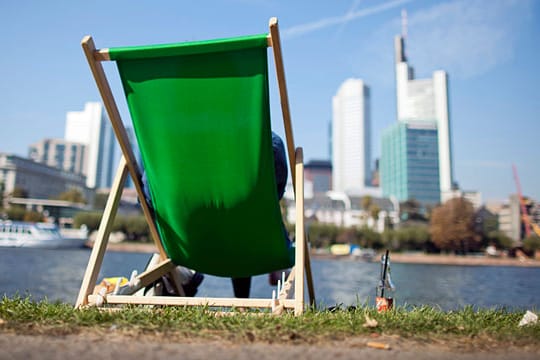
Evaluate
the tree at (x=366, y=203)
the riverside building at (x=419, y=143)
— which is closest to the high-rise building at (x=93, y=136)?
the riverside building at (x=419, y=143)

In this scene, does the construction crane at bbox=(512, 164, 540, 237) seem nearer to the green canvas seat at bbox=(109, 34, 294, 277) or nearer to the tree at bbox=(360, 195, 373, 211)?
the tree at bbox=(360, 195, 373, 211)

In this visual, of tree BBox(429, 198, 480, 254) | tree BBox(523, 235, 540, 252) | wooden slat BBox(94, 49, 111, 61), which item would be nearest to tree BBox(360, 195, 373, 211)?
tree BBox(429, 198, 480, 254)

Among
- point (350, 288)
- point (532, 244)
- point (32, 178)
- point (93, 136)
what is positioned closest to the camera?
point (350, 288)

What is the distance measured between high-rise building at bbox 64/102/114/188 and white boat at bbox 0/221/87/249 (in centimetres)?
10994

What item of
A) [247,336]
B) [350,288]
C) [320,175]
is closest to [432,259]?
[350,288]

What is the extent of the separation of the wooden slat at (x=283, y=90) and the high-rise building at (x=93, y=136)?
158474 mm

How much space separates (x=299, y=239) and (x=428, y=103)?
15092cm

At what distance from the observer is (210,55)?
2629 mm

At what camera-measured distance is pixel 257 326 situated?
194 cm

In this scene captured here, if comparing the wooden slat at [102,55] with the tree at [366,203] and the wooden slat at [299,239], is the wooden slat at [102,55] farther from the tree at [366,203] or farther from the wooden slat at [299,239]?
the tree at [366,203]

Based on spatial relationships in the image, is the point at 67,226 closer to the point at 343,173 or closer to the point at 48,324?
the point at 48,324

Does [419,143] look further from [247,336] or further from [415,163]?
[247,336]

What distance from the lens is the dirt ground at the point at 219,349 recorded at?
1571mm

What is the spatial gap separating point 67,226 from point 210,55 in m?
82.4
